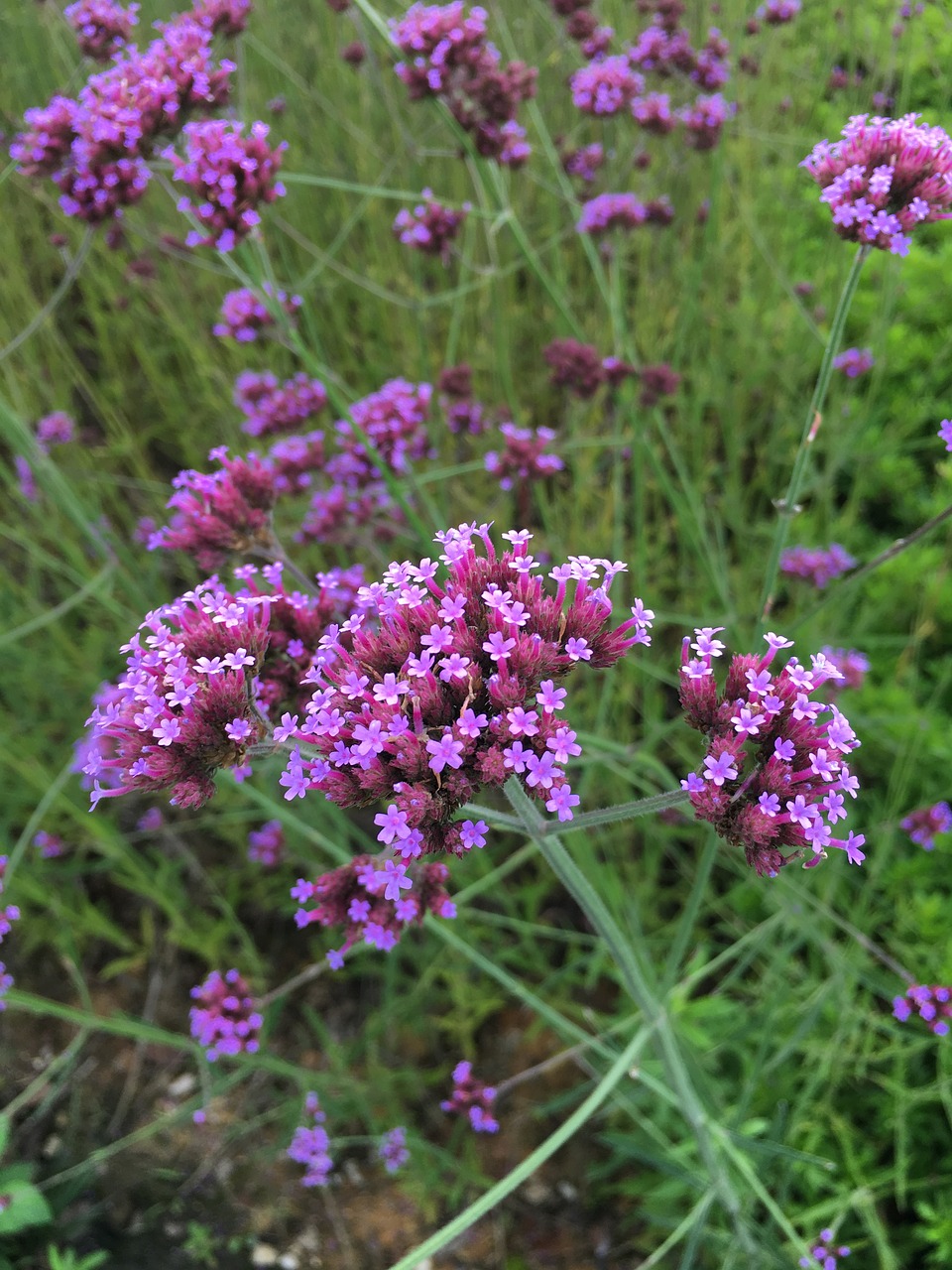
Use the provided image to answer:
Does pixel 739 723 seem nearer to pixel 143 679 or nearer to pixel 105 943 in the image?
pixel 143 679

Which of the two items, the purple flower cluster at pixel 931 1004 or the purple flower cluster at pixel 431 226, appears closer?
the purple flower cluster at pixel 931 1004

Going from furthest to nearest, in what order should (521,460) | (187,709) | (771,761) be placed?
(521,460) < (187,709) < (771,761)

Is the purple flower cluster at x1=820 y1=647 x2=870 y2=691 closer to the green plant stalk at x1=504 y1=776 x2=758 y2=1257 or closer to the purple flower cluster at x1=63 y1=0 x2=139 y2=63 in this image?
the green plant stalk at x1=504 y1=776 x2=758 y2=1257

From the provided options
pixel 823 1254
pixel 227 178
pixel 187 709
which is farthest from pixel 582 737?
pixel 227 178

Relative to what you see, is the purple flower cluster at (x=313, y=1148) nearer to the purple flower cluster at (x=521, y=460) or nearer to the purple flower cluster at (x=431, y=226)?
the purple flower cluster at (x=521, y=460)

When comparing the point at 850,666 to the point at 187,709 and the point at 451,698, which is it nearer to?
the point at 451,698

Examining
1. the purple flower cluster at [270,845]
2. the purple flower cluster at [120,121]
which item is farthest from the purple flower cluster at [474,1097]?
the purple flower cluster at [120,121]
